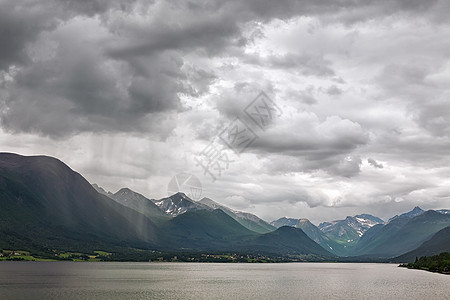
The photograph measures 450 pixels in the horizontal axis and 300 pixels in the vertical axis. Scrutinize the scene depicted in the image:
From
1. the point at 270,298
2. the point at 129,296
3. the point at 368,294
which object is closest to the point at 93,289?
the point at 129,296

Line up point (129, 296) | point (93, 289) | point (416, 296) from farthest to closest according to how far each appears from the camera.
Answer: point (93, 289)
point (416, 296)
point (129, 296)

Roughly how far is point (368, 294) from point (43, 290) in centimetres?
12280

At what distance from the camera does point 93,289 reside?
571 ft

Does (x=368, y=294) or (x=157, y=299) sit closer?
(x=157, y=299)

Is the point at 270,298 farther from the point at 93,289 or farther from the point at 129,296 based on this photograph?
the point at 93,289

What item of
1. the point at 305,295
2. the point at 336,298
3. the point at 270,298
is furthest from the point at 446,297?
the point at 270,298

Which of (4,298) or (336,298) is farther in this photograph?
(336,298)

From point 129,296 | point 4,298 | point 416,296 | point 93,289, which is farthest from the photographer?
point 93,289

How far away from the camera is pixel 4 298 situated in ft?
455

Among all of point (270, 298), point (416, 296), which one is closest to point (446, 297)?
point (416, 296)

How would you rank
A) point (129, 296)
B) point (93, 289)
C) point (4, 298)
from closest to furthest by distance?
point (4, 298) < point (129, 296) < point (93, 289)

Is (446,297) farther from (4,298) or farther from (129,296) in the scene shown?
(4,298)

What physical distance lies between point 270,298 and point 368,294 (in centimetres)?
4373

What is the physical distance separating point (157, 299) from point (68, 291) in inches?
1607
